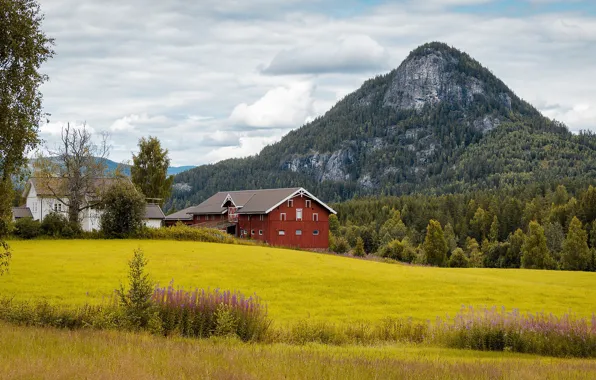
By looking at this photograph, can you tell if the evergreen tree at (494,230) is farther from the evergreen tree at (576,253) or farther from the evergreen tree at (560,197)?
the evergreen tree at (576,253)

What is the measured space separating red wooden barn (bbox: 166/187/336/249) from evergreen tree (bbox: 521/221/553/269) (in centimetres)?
4295

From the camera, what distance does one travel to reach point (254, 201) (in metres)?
82.6

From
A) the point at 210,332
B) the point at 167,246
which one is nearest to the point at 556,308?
the point at 210,332

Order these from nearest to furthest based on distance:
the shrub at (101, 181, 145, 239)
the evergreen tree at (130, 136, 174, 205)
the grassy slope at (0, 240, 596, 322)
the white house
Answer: the grassy slope at (0, 240, 596, 322) → the shrub at (101, 181, 145, 239) → the white house → the evergreen tree at (130, 136, 174, 205)

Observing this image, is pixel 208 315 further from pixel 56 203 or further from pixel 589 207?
pixel 589 207

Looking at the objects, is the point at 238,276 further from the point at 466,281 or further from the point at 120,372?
the point at 120,372

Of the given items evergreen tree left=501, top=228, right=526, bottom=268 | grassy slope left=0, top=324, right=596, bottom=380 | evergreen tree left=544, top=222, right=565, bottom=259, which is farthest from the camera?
evergreen tree left=501, top=228, right=526, bottom=268

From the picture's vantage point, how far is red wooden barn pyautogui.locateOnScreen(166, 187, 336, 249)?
77.2 metres

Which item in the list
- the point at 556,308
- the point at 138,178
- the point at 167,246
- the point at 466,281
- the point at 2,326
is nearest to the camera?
Answer: the point at 2,326

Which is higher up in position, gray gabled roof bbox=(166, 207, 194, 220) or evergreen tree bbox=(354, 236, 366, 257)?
gray gabled roof bbox=(166, 207, 194, 220)

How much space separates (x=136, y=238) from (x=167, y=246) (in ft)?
35.8

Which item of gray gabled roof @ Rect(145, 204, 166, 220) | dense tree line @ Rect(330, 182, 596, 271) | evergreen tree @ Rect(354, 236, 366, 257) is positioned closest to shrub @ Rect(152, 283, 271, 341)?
evergreen tree @ Rect(354, 236, 366, 257)

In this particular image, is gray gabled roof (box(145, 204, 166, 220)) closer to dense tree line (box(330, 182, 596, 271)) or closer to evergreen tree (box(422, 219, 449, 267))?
dense tree line (box(330, 182, 596, 271))

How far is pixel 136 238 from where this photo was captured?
58219mm
